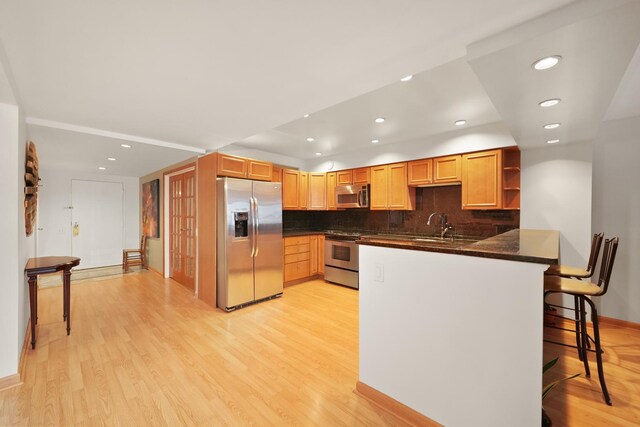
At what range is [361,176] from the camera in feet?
16.2

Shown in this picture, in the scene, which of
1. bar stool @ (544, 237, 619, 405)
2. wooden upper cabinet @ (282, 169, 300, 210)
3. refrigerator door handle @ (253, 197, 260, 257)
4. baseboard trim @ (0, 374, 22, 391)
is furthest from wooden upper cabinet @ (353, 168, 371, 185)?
baseboard trim @ (0, 374, 22, 391)

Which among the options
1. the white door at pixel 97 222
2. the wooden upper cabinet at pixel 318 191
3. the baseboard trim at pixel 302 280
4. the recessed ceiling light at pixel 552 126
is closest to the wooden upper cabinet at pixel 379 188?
the wooden upper cabinet at pixel 318 191

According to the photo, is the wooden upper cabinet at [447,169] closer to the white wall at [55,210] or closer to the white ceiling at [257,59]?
the white ceiling at [257,59]

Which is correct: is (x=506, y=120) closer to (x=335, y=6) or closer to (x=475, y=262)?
(x=475, y=262)

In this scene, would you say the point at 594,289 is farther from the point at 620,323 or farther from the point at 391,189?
the point at 391,189

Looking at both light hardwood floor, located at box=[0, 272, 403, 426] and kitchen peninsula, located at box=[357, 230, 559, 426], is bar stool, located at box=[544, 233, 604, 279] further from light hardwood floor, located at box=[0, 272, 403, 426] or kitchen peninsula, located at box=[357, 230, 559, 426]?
light hardwood floor, located at box=[0, 272, 403, 426]

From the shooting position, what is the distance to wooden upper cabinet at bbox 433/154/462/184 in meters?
3.76

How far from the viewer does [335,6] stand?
1266 millimetres

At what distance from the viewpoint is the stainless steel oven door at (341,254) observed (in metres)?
4.65

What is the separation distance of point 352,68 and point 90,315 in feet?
13.9

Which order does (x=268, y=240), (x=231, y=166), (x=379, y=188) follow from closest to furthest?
1. (x=231, y=166)
2. (x=268, y=240)
3. (x=379, y=188)

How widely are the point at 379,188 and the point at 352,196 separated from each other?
557mm

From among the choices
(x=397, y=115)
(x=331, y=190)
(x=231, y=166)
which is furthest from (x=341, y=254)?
(x=397, y=115)

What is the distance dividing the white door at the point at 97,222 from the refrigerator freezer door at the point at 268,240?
4.86m
